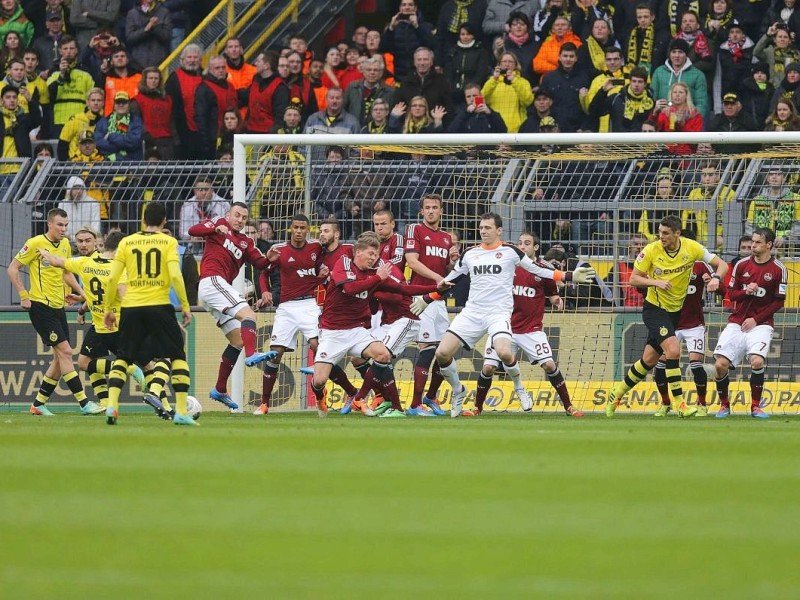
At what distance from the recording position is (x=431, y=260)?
16.4 meters

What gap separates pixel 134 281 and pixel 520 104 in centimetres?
999

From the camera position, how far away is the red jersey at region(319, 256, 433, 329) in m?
14.9

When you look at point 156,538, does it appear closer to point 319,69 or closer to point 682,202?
point 682,202

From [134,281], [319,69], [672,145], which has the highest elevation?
[319,69]

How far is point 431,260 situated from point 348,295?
5.50ft

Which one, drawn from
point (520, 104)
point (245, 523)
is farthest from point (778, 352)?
point (245, 523)

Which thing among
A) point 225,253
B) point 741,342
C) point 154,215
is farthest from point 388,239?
point 154,215

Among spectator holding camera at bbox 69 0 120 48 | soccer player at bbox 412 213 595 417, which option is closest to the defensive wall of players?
soccer player at bbox 412 213 595 417

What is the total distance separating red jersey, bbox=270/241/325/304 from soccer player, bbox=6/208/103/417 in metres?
2.41

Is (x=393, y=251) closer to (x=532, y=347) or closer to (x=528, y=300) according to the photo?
(x=528, y=300)

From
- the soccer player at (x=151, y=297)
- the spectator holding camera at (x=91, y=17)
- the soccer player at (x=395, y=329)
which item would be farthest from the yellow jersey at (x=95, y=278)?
the spectator holding camera at (x=91, y=17)

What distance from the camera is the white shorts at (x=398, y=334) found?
1609 centimetres

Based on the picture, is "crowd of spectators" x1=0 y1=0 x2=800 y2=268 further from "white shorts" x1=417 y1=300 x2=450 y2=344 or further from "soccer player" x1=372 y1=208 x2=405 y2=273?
"white shorts" x1=417 y1=300 x2=450 y2=344

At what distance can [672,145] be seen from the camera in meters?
18.0
